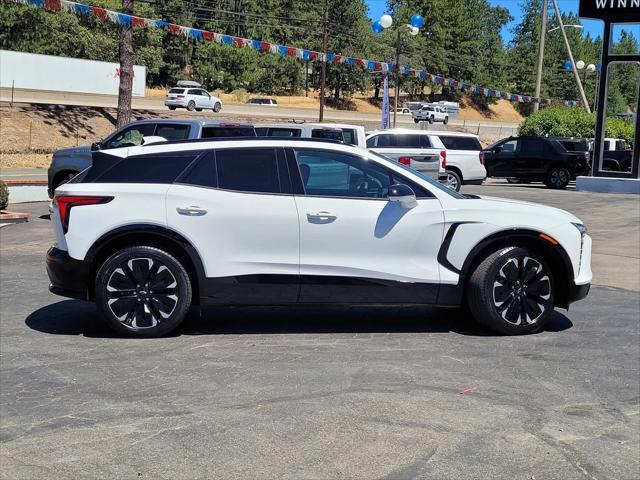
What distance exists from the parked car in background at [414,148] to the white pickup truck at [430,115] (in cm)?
4971

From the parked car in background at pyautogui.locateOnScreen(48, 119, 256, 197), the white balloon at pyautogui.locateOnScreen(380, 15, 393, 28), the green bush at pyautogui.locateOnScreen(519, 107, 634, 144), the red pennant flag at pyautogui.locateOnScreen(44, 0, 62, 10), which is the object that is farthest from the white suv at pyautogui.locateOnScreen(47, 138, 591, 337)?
the green bush at pyautogui.locateOnScreen(519, 107, 634, 144)

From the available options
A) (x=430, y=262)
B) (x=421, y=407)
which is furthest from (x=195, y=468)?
(x=430, y=262)

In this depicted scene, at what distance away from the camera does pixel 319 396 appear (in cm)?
537

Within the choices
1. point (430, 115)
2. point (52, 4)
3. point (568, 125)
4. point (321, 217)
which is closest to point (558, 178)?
point (568, 125)

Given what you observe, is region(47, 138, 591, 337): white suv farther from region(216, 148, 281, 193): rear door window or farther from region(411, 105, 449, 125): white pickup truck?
region(411, 105, 449, 125): white pickup truck

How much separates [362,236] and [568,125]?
32.6m

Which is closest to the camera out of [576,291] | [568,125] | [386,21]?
[576,291]

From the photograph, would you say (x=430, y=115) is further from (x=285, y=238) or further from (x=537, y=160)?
(x=285, y=238)

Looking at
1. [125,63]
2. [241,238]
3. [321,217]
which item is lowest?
[241,238]

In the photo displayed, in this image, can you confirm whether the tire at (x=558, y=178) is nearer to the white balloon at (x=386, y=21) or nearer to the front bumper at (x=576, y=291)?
the white balloon at (x=386, y=21)

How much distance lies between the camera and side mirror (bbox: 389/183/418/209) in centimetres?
673

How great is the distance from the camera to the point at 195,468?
425 cm

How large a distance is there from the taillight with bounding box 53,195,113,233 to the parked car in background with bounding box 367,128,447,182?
13.1 meters

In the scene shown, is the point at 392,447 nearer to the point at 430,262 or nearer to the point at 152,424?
the point at 152,424
